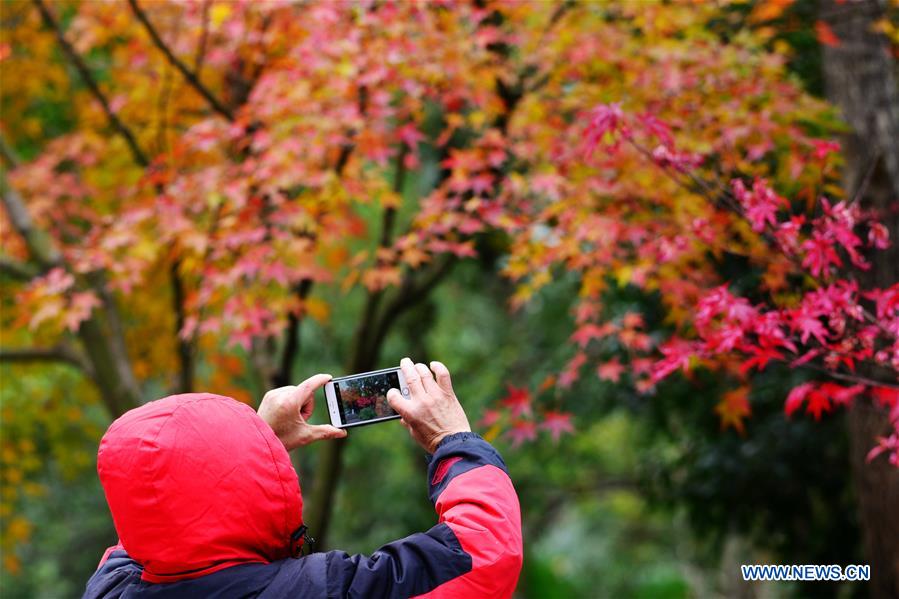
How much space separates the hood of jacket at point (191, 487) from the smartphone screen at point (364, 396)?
15.5 inches

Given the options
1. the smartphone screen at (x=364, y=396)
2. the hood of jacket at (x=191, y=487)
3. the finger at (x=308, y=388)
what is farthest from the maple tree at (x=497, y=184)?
the hood of jacket at (x=191, y=487)

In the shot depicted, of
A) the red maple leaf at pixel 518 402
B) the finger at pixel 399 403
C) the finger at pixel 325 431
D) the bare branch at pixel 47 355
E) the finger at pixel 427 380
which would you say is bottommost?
the red maple leaf at pixel 518 402

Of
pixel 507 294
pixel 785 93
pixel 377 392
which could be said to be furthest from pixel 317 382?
pixel 507 294

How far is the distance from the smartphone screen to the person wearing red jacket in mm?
375

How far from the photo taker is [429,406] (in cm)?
162

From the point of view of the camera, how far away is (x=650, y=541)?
16297 mm

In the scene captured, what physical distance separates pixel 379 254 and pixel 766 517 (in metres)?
4.12

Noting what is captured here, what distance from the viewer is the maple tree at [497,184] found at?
135 inches

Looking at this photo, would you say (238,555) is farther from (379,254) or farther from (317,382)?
(379,254)

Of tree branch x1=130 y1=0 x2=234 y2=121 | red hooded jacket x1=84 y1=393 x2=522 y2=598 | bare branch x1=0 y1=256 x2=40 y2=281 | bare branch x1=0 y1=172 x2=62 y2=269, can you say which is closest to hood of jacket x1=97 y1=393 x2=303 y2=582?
red hooded jacket x1=84 y1=393 x2=522 y2=598

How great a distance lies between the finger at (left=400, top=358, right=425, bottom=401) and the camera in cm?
164

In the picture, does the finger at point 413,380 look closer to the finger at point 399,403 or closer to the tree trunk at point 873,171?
the finger at point 399,403

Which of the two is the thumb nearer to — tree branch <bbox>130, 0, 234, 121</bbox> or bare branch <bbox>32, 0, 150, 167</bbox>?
tree branch <bbox>130, 0, 234, 121</bbox>

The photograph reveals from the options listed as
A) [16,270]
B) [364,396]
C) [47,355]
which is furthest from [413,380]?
[47,355]
